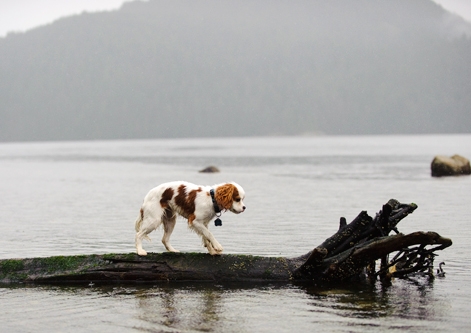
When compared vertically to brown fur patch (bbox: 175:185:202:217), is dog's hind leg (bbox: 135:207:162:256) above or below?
below

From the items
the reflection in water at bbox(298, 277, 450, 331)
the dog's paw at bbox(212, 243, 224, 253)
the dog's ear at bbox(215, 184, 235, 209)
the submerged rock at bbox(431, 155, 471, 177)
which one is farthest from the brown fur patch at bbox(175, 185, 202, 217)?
the submerged rock at bbox(431, 155, 471, 177)

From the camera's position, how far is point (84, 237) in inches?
895

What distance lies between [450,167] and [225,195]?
1765 inches

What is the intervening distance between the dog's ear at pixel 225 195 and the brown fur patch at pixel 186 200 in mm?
439

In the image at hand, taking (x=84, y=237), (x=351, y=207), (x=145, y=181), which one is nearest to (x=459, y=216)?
(x=351, y=207)

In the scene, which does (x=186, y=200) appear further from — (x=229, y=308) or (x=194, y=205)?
(x=229, y=308)

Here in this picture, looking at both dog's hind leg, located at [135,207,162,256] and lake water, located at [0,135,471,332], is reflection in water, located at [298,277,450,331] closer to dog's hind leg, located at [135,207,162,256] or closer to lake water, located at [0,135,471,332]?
lake water, located at [0,135,471,332]

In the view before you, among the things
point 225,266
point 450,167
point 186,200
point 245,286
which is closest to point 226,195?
point 186,200

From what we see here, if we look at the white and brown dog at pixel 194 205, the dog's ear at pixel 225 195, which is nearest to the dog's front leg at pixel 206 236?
the white and brown dog at pixel 194 205

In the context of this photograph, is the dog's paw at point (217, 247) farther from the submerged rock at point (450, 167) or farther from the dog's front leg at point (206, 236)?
the submerged rock at point (450, 167)

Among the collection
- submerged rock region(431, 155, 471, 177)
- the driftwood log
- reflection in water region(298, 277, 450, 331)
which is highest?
submerged rock region(431, 155, 471, 177)

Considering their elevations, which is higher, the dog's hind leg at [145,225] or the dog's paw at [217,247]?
the dog's hind leg at [145,225]

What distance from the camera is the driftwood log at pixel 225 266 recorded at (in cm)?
1238

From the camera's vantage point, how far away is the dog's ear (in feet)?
40.6
